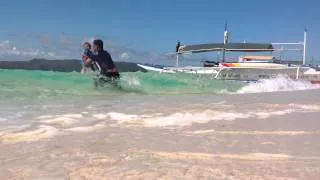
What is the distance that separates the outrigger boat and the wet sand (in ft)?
82.5

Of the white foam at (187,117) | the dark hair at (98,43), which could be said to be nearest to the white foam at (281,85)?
the dark hair at (98,43)

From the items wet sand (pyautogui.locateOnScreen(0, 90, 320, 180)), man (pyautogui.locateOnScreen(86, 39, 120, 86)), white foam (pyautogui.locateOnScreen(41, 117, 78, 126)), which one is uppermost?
man (pyautogui.locateOnScreen(86, 39, 120, 86))

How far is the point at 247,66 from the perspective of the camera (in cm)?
3497

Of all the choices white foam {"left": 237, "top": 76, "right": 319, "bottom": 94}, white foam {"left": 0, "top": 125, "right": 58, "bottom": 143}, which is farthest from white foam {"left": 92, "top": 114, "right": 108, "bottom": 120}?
white foam {"left": 237, "top": 76, "right": 319, "bottom": 94}

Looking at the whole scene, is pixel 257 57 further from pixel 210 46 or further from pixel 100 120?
pixel 100 120

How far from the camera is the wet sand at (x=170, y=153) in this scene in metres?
4.19

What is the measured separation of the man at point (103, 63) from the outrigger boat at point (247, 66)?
54.3 feet

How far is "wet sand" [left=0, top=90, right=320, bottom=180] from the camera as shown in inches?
165

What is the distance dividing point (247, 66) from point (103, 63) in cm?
1938

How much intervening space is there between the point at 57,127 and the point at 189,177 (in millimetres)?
3529

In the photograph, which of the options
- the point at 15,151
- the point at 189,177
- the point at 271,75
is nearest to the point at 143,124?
the point at 15,151

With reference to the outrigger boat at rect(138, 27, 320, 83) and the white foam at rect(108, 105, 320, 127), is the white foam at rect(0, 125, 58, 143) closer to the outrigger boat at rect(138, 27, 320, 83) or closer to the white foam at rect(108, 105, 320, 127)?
the white foam at rect(108, 105, 320, 127)

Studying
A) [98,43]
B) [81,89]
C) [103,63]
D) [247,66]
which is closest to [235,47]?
[247,66]

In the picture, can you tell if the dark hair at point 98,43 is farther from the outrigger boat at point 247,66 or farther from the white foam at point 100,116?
the outrigger boat at point 247,66
